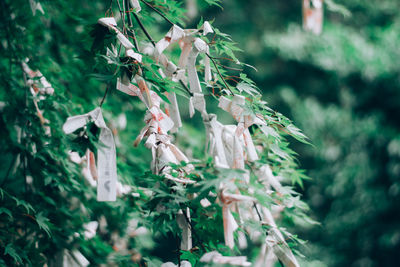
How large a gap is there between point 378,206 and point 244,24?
2463 mm

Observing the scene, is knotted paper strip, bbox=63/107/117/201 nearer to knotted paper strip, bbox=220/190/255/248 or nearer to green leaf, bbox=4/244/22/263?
knotted paper strip, bbox=220/190/255/248

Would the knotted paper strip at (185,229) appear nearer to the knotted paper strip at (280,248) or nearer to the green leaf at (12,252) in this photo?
the knotted paper strip at (280,248)

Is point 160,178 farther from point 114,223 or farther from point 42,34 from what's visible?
point 42,34

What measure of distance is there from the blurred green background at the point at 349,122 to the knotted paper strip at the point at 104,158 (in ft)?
7.23

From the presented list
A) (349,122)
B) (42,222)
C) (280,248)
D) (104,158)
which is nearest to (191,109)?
(104,158)

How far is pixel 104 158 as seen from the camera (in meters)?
0.64

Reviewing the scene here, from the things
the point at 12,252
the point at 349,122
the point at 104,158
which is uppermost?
the point at 349,122

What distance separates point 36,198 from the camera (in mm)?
998

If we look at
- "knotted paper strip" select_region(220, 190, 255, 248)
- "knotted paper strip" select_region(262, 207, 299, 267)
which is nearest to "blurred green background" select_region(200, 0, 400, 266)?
"knotted paper strip" select_region(262, 207, 299, 267)

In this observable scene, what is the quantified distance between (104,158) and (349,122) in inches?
113

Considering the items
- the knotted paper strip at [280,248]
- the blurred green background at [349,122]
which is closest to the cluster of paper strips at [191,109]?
the knotted paper strip at [280,248]

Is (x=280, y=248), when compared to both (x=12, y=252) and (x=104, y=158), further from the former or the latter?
(x=12, y=252)

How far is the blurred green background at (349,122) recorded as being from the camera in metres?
2.83

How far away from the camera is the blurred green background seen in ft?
9.30
